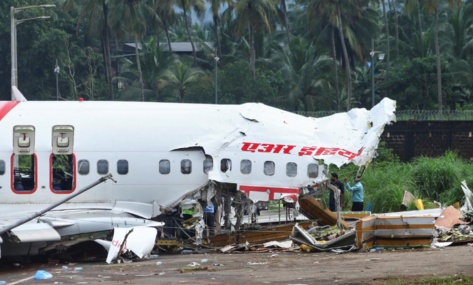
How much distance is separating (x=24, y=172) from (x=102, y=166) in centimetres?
182

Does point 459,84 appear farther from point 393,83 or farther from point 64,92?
point 64,92

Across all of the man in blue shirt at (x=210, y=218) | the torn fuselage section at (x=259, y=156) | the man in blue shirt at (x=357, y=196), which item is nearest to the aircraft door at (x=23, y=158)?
the torn fuselage section at (x=259, y=156)

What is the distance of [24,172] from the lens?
2627 cm

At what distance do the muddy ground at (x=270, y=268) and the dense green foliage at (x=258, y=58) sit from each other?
47.9 meters

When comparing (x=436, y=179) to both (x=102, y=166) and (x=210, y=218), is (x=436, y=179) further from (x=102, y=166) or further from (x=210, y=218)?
(x=102, y=166)

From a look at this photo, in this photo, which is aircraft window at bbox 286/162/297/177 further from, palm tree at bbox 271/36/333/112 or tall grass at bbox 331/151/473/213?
palm tree at bbox 271/36/333/112

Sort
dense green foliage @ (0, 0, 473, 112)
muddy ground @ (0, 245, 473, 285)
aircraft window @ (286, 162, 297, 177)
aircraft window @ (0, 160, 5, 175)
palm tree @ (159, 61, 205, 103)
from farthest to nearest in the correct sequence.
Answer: palm tree @ (159, 61, 205, 103), dense green foliage @ (0, 0, 473, 112), aircraft window @ (286, 162, 297, 177), aircraft window @ (0, 160, 5, 175), muddy ground @ (0, 245, 473, 285)

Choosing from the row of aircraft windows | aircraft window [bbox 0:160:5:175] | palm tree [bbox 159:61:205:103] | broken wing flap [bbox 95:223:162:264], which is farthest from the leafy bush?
palm tree [bbox 159:61:205:103]

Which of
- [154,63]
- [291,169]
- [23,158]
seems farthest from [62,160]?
[154,63]

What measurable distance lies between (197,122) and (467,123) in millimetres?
28587

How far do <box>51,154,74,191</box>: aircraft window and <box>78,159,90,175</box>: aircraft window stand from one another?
0.64 ft

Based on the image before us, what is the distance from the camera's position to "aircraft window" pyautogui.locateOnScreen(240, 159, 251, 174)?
26.4 meters

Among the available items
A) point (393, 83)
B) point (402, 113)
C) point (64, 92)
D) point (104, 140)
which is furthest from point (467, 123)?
point (64, 92)

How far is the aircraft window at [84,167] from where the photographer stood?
85.6ft
